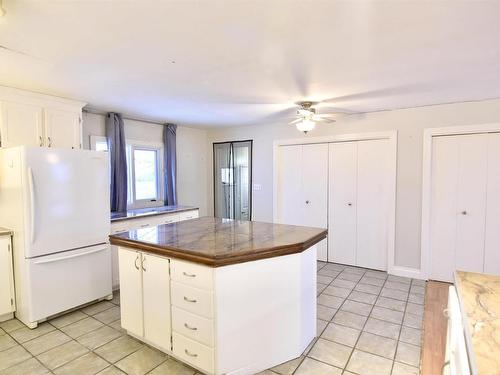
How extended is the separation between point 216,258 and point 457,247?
11.2 feet

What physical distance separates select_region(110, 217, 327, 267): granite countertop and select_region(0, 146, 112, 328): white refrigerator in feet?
2.60

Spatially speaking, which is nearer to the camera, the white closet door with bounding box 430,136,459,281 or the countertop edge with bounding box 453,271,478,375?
the countertop edge with bounding box 453,271,478,375

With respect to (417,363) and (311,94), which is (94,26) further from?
(417,363)

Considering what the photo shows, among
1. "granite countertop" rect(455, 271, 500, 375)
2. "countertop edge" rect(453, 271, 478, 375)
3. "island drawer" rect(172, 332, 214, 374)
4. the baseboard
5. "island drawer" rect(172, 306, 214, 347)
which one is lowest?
the baseboard

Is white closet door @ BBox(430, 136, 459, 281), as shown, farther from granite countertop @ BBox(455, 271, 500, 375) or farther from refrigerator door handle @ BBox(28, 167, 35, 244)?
refrigerator door handle @ BBox(28, 167, 35, 244)

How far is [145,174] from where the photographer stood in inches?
188

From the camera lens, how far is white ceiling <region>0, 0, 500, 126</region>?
61.3 inches

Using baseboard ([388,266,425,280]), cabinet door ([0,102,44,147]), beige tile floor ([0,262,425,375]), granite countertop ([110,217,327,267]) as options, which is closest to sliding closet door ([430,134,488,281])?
baseboard ([388,266,425,280])

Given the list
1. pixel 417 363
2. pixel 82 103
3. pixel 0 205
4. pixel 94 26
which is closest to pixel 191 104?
pixel 82 103

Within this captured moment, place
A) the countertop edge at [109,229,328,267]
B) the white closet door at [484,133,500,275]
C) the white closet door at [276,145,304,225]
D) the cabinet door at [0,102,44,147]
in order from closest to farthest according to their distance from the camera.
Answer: the countertop edge at [109,229,328,267]
the cabinet door at [0,102,44,147]
the white closet door at [484,133,500,275]
the white closet door at [276,145,304,225]

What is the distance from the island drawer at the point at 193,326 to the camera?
76.3 inches

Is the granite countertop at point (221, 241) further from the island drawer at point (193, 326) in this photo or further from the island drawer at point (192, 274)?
the island drawer at point (193, 326)

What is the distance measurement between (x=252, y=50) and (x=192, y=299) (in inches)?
69.3

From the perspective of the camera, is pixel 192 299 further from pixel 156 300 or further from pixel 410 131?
pixel 410 131
